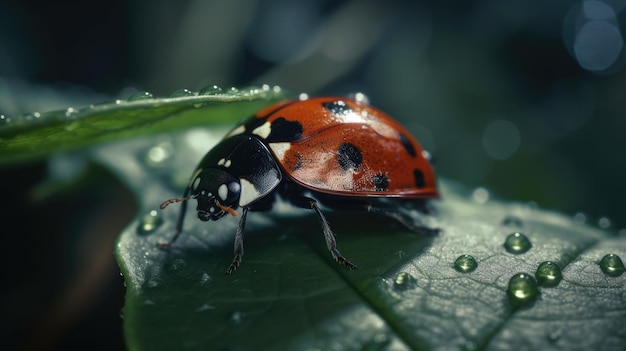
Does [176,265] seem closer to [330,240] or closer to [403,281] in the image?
[330,240]

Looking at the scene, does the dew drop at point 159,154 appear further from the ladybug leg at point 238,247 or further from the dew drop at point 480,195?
the dew drop at point 480,195

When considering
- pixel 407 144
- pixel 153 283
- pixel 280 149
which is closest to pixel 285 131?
pixel 280 149

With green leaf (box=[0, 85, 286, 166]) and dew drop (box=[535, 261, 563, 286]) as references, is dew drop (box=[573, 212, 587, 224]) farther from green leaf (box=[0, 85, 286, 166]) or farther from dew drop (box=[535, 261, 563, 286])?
green leaf (box=[0, 85, 286, 166])

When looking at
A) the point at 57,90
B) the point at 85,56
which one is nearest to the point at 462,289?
the point at 57,90

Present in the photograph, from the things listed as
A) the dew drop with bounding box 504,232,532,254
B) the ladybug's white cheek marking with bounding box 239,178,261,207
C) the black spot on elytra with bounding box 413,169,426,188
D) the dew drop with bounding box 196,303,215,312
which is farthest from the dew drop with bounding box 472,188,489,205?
the dew drop with bounding box 196,303,215,312

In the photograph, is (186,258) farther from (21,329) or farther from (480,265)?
(21,329)
